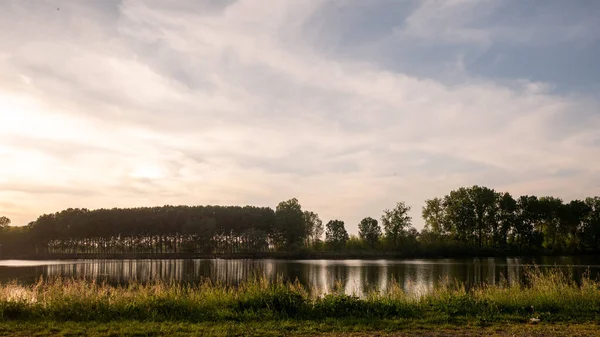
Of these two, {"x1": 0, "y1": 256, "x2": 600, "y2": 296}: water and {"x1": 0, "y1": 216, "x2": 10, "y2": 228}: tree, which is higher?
{"x1": 0, "y1": 216, "x2": 10, "y2": 228}: tree

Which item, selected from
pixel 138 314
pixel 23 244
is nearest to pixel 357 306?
pixel 138 314

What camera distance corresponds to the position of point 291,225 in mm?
122250

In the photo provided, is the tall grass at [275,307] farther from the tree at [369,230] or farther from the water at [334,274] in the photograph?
the tree at [369,230]

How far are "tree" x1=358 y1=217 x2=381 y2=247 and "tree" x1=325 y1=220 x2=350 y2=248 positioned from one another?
599cm

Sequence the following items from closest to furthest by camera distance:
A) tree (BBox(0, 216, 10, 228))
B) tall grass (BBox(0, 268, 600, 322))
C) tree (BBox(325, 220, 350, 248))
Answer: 1. tall grass (BBox(0, 268, 600, 322))
2. tree (BBox(325, 220, 350, 248))
3. tree (BBox(0, 216, 10, 228))

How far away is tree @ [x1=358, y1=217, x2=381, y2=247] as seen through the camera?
12500cm

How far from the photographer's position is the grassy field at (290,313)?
41.8 ft

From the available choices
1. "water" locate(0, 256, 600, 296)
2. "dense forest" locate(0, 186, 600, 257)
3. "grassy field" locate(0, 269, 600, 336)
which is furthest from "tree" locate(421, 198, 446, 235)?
"grassy field" locate(0, 269, 600, 336)

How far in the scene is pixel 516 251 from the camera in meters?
111

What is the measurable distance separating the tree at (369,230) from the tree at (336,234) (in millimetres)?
5985

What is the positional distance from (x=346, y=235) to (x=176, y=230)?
1921 inches

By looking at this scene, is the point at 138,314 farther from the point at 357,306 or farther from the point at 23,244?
the point at 23,244

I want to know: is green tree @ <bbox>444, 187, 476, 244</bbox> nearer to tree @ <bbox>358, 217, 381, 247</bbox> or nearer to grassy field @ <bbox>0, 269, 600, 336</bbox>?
tree @ <bbox>358, 217, 381, 247</bbox>

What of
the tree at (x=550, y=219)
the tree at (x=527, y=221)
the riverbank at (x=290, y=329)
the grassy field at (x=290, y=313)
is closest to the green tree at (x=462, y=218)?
the tree at (x=527, y=221)
